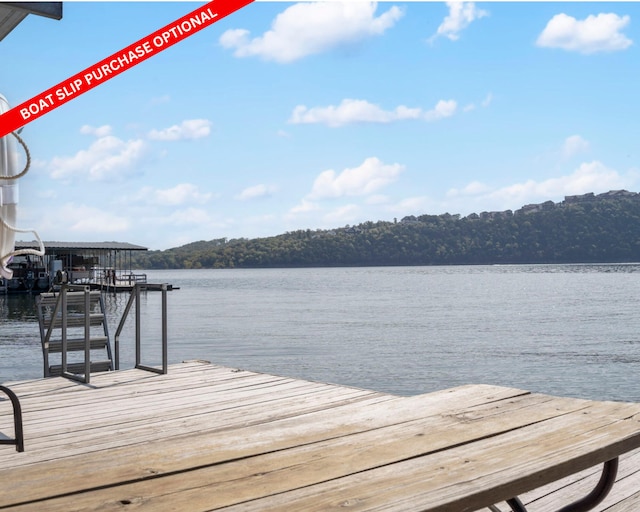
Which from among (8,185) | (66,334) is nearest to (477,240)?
(66,334)

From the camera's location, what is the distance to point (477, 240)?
132 m

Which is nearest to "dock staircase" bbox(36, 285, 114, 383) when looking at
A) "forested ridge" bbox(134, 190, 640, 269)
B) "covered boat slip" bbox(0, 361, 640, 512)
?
"covered boat slip" bbox(0, 361, 640, 512)

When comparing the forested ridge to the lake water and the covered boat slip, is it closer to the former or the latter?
the lake water

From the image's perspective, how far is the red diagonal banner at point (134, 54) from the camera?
2.53m

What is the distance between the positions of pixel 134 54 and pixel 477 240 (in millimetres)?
131951

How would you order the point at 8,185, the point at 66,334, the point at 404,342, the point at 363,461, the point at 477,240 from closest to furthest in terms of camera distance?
the point at 363,461 < the point at 8,185 < the point at 66,334 < the point at 404,342 < the point at 477,240

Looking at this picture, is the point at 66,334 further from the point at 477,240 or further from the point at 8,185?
the point at 477,240

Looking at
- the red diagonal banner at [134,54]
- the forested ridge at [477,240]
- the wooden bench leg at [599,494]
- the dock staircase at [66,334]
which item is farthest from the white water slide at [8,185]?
the forested ridge at [477,240]

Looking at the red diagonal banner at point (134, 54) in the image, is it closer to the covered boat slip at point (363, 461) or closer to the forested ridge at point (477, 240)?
the covered boat slip at point (363, 461)

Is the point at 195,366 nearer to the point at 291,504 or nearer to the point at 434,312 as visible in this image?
the point at 291,504

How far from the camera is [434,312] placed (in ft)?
149

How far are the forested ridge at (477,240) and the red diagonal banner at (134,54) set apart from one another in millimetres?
115668

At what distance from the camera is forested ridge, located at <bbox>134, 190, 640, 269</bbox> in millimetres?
114625

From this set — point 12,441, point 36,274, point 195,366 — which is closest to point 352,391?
point 195,366
